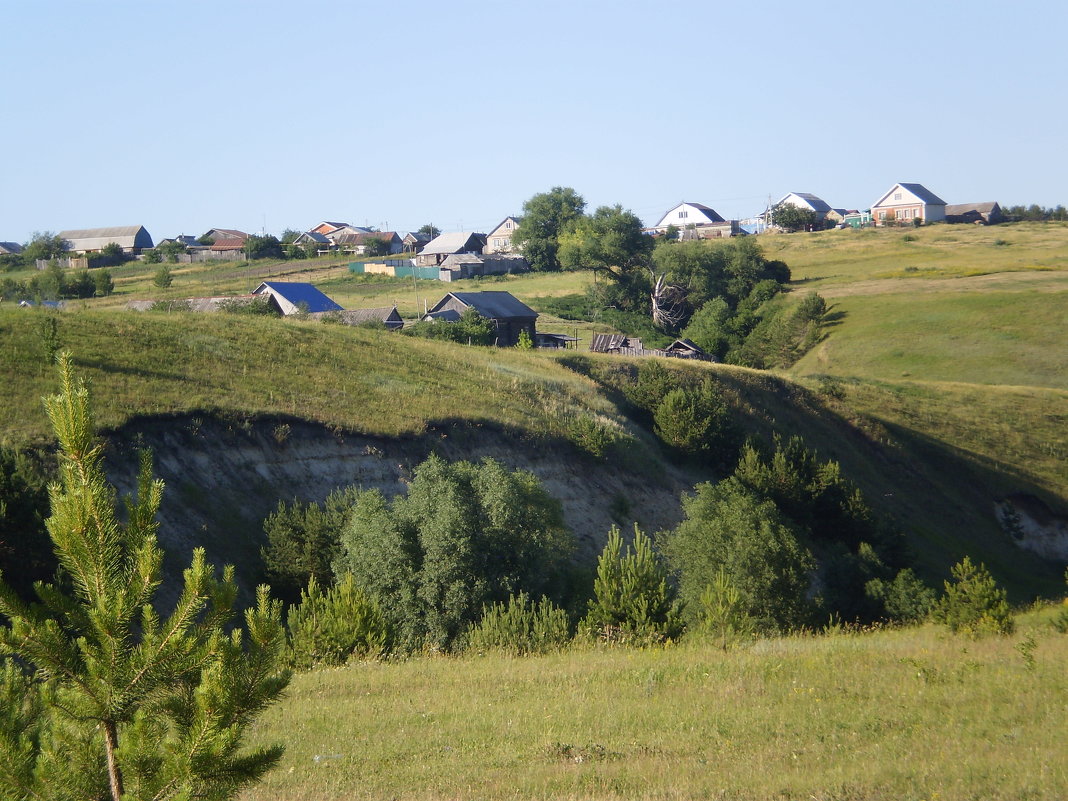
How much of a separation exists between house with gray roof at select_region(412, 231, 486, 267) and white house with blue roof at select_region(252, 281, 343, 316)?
141 feet

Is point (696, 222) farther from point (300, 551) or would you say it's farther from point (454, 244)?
point (300, 551)

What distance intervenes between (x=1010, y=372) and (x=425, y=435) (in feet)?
168

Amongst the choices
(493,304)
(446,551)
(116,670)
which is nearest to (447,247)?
(493,304)

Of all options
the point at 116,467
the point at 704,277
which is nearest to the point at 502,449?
the point at 116,467

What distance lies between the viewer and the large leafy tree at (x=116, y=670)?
462 centimetres

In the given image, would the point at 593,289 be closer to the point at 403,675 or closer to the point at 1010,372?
the point at 1010,372

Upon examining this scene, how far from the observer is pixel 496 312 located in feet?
216

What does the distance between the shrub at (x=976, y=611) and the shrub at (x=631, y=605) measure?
4866mm

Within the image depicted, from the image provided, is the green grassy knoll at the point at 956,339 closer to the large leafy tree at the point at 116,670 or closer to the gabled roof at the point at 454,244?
the gabled roof at the point at 454,244

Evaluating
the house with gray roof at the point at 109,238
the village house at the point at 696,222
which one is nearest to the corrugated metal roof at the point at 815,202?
the village house at the point at 696,222

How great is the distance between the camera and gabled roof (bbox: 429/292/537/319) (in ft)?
213

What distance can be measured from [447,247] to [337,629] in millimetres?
98675

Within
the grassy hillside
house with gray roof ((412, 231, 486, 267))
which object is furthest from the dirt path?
house with gray roof ((412, 231, 486, 267))

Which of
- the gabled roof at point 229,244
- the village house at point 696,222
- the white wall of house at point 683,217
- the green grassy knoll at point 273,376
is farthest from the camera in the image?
the white wall of house at point 683,217
